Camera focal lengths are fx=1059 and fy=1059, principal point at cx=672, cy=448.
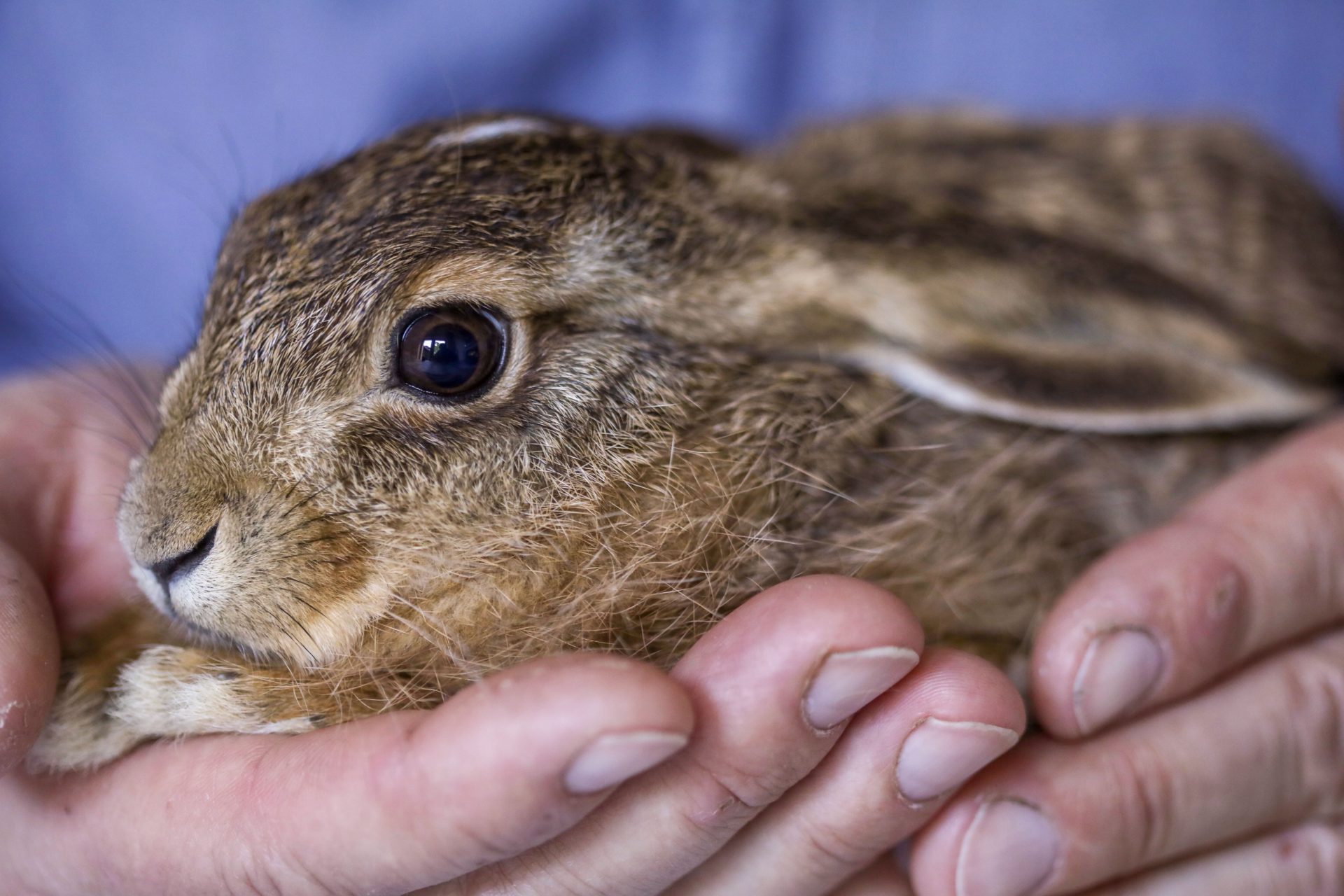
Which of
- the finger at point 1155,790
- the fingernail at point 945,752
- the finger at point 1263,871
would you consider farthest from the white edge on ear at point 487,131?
the finger at point 1263,871

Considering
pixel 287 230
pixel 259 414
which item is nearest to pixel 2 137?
pixel 287 230

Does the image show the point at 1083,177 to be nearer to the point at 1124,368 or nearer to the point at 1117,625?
the point at 1124,368

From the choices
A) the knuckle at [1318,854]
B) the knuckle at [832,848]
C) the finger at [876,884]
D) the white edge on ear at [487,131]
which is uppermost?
the white edge on ear at [487,131]

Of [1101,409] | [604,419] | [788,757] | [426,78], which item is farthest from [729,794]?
[426,78]

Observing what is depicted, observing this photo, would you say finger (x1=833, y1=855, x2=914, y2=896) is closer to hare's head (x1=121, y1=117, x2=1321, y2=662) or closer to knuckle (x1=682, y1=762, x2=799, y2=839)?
knuckle (x1=682, y1=762, x2=799, y2=839)

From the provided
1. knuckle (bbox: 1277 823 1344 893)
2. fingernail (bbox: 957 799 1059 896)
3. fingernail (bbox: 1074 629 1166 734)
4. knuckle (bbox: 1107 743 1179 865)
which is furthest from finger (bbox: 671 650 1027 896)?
knuckle (bbox: 1277 823 1344 893)

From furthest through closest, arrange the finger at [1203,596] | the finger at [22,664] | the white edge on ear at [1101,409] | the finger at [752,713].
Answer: the white edge on ear at [1101,409] → the finger at [1203,596] → the finger at [22,664] → the finger at [752,713]

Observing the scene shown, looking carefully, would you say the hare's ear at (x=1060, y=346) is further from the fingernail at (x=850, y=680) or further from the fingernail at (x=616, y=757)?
the fingernail at (x=616, y=757)

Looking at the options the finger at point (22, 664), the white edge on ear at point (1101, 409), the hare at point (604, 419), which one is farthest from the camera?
the white edge on ear at point (1101, 409)
